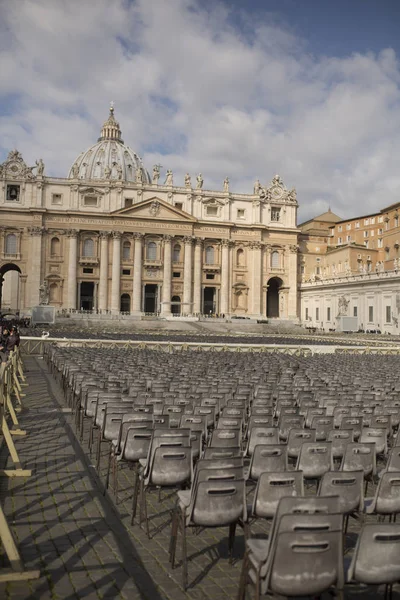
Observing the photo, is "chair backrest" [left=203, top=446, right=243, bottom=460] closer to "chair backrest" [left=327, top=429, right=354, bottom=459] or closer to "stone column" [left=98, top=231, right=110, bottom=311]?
"chair backrest" [left=327, top=429, right=354, bottom=459]

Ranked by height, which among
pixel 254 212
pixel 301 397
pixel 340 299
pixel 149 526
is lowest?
pixel 149 526

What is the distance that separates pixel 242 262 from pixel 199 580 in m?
93.4

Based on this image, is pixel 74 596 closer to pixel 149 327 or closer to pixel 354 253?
pixel 149 327

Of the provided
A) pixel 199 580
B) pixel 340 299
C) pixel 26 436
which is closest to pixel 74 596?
pixel 199 580

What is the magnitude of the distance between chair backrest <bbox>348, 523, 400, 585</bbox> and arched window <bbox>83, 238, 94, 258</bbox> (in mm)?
89494

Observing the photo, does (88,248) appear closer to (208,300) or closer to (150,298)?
(150,298)

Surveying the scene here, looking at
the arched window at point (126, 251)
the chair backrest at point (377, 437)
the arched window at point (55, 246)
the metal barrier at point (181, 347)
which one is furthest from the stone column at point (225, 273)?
the chair backrest at point (377, 437)

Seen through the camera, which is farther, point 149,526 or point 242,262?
point 242,262

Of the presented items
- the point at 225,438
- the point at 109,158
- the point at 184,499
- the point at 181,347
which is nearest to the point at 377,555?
the point at 184,499

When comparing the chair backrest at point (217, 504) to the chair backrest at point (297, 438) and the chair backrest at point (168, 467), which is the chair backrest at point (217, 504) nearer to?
the chair backrest at point (168, 467)

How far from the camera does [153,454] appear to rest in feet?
22.8

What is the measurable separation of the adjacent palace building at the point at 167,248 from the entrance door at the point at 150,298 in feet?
0.59

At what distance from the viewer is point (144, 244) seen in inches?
3644

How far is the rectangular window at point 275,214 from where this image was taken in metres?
100
